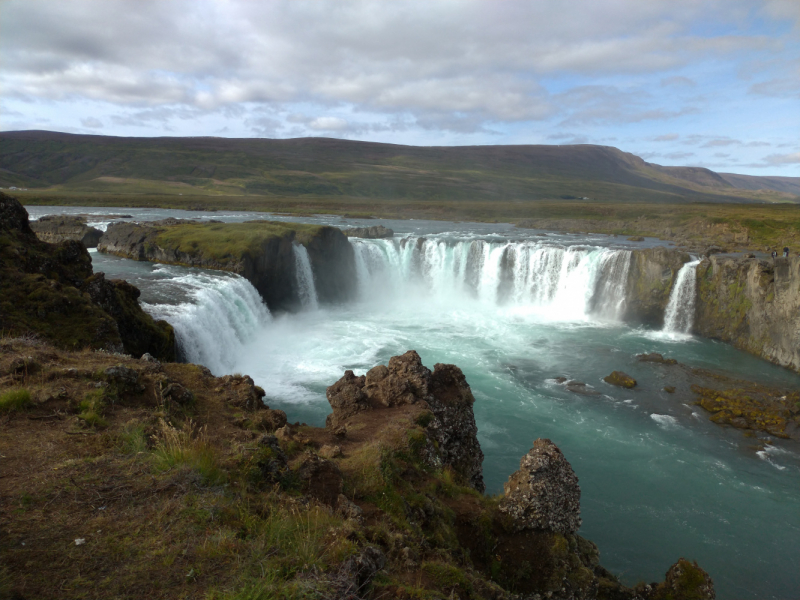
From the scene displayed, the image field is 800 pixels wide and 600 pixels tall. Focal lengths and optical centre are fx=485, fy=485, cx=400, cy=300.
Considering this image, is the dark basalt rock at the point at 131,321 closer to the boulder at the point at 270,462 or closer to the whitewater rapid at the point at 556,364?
the whitewater rapid at the point at 556,364

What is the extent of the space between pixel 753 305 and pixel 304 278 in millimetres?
32826

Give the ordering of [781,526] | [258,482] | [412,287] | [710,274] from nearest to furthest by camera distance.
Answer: [258,482]
[781,526]
[710,274]
[412,287]

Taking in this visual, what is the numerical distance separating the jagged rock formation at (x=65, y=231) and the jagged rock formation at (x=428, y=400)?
132 feet

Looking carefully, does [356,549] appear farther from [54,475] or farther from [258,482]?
[54,475]

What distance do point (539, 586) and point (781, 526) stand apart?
12499 mm

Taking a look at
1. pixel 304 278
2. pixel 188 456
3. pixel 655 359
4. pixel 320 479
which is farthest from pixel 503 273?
pixel 188 456

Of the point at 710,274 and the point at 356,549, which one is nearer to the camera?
the point at 356,549

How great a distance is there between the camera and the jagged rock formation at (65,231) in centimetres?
4216

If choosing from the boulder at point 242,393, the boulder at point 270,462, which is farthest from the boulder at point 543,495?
the boulder at point 242,393

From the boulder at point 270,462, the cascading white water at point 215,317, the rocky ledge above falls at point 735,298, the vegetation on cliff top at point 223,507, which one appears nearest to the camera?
the vegetation on cliff top at point 223,507

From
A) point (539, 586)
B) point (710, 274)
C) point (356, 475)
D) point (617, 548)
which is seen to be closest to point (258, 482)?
point (356, 475)

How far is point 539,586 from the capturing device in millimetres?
8648

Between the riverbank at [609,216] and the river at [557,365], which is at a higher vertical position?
the riverbank at [609,216]

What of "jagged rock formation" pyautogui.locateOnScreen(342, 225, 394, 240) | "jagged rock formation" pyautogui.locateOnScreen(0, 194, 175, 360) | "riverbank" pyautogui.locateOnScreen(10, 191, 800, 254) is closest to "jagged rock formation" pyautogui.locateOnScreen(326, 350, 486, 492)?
"jagged rock formation" pyautogui.locateOnScreen(0, 194, 175, 360)
